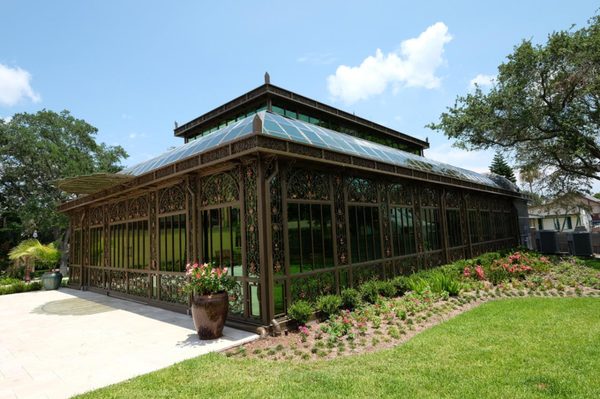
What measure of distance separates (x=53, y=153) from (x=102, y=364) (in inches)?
1063

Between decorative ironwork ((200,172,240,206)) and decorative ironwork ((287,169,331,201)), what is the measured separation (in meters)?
1.13

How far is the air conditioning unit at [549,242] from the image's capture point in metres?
18.7

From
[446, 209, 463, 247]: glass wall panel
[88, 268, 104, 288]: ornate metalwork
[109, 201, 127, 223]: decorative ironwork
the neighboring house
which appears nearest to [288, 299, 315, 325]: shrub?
[109, 201, 127, 223]: decorative ironwork

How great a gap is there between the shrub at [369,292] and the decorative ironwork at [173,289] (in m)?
4.30

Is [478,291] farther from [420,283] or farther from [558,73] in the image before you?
[558,73]

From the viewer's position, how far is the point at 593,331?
5.43m

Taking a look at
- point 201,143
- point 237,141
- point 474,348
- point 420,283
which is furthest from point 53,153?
point 474,348

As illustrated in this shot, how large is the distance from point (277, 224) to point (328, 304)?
194 cm

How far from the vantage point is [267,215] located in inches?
247

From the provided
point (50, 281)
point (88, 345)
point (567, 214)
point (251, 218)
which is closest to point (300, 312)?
→ point (251, 218)

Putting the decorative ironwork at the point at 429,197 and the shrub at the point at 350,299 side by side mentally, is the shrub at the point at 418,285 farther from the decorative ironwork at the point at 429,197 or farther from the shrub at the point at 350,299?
the decorative ironwork at the point at 429,197

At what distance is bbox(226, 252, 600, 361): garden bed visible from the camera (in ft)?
17.6

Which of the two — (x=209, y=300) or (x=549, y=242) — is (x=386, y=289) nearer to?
(x=209, y=300)

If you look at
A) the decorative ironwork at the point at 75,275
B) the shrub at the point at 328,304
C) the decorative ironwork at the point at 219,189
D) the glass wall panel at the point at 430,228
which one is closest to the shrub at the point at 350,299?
the shrub at the point at 328,304
